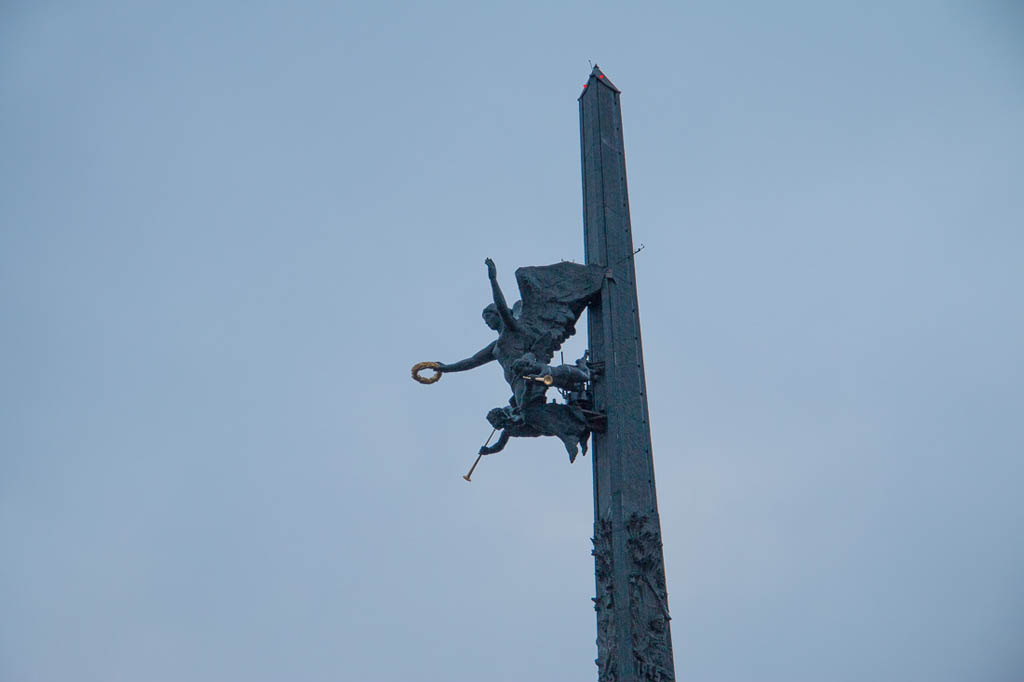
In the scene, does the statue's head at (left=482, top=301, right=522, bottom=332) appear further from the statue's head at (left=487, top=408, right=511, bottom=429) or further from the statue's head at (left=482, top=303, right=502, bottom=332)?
the statue's head at (left=487, top=408, right=511, bottom=429)

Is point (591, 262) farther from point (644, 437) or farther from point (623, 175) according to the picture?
point (644, 437)

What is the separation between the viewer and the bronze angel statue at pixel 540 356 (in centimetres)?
1377

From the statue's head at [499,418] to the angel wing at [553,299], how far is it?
0.91 metres

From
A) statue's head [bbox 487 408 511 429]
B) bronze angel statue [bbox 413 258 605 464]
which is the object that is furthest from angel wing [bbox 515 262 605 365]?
statue's head [bbox 487 408 511 429]

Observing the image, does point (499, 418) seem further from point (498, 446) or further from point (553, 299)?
point (553, 299)

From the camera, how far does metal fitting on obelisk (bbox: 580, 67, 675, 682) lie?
12.5 m

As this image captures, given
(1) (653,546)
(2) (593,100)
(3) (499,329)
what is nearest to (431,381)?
(3) (499,329)

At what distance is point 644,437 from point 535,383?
5.19ft

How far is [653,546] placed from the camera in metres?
13.0

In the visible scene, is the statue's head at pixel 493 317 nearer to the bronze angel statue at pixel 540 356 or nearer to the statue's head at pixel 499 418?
the bronze angel statue at pixel 540 356

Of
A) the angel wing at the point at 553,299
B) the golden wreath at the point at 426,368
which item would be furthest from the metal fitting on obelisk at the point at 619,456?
the golden wreath at the point at 426,368

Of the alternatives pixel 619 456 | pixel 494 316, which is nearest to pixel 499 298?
pixel 494 316

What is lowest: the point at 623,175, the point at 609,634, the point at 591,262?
the point at 609,634

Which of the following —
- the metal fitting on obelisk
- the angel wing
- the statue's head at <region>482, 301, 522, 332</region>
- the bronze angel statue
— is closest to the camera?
the metal fitting on obelisk
